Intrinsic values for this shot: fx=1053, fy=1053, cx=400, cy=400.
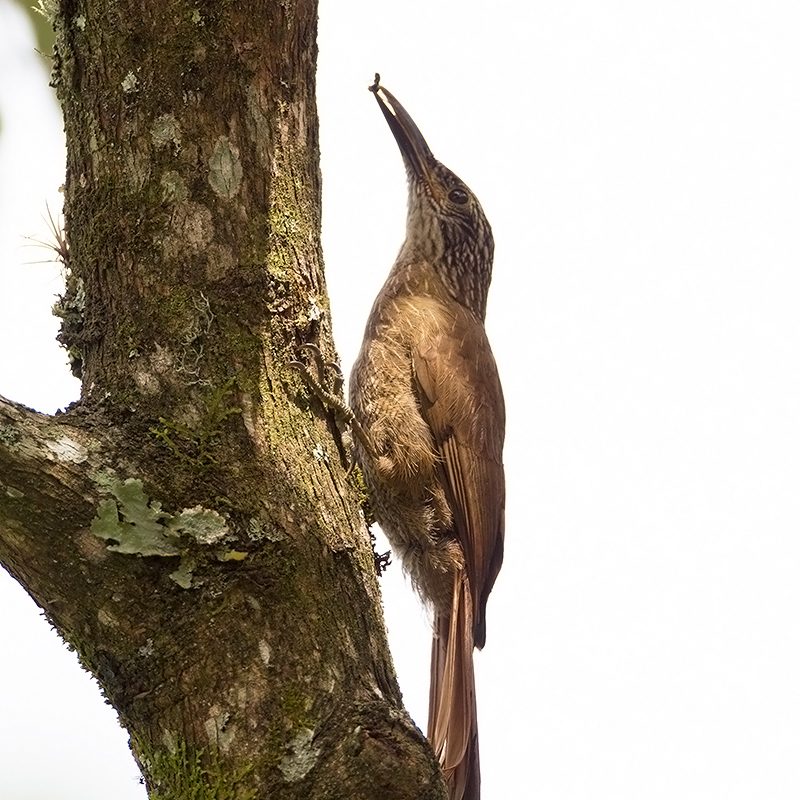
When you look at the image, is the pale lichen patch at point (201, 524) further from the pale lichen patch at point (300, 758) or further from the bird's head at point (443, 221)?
the bird's head at point (443, 221)

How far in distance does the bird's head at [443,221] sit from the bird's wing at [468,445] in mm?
749

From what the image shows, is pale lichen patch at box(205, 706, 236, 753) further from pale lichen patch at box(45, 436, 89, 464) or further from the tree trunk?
pale lichen patch at box(45, 436, 89, 464)

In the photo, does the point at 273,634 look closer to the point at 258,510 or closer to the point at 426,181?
the point at 258,510

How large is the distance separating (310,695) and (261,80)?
1.34 meters

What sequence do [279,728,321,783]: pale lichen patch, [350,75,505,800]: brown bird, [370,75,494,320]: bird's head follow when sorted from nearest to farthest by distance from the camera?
[279,728,321,783]: pale lichen patch, [350,75,505,800]: brown bird, [370,75,494,320]: bird's head

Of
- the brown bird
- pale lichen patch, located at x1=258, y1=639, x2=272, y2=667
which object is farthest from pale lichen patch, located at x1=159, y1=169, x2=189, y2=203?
the brown bird

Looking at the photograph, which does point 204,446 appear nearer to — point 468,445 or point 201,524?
point 201,524

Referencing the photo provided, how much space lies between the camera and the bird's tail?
3.06m

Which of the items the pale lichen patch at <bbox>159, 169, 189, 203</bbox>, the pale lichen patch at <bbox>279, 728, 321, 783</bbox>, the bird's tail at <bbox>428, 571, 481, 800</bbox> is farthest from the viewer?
the bird's tail at <bbox>428, 571, 481, 800</bbox>

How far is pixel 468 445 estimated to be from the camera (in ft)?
12.2

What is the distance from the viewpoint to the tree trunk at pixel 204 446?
1899 millimetres

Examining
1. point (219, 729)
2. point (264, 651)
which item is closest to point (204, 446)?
point (264, 651)

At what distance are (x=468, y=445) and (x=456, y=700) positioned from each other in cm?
89

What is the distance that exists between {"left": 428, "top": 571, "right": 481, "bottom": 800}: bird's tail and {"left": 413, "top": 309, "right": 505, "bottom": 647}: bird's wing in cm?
11
